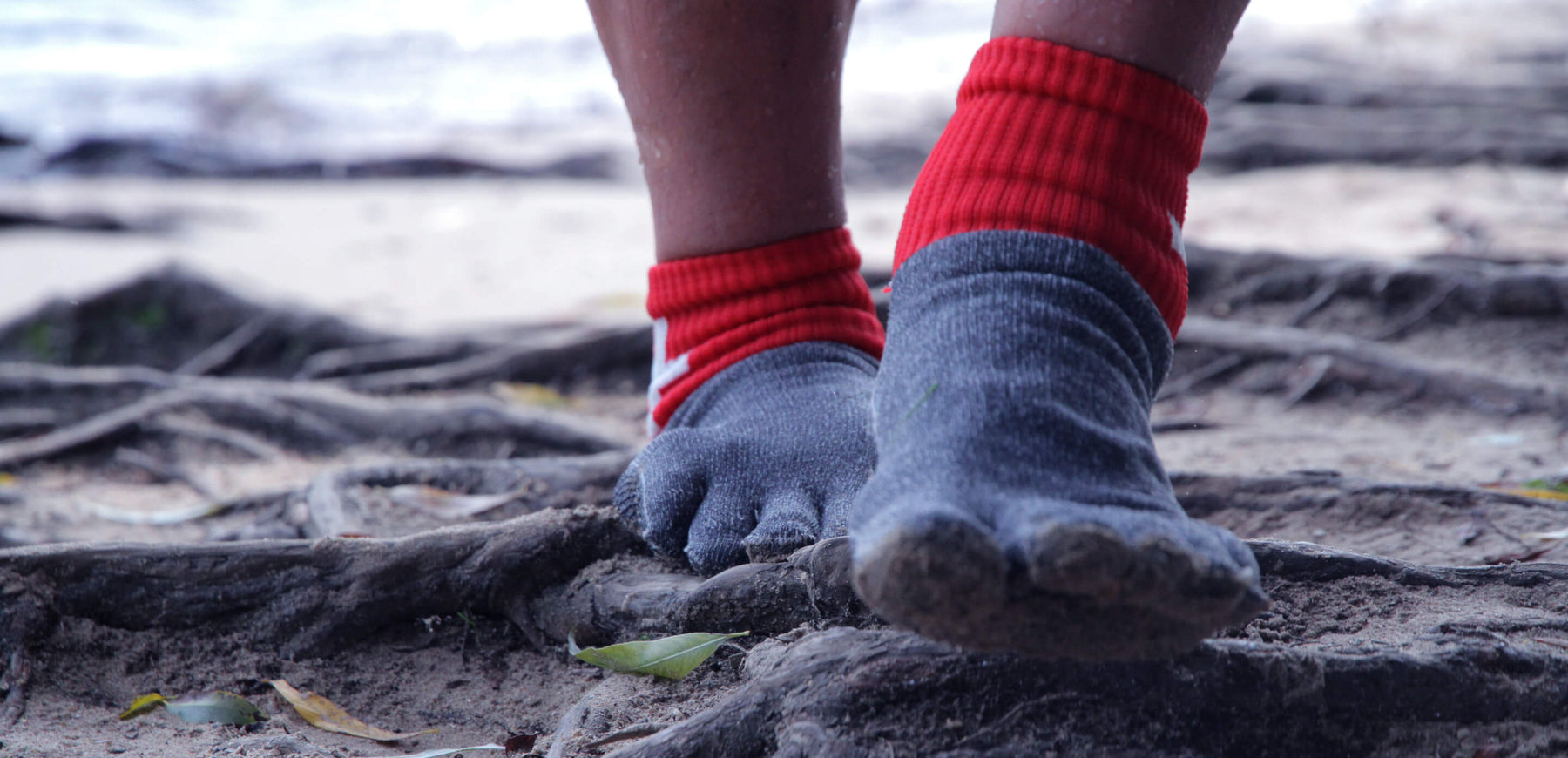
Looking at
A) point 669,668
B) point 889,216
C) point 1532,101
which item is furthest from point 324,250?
point 1532,101

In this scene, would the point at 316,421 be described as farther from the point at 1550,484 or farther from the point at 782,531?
the point at 1550,484

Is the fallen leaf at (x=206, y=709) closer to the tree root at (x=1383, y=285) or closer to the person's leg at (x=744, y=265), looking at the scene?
the person's leg at (x=744, y=265)

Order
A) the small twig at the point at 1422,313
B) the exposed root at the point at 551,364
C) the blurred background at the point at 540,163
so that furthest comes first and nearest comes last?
the blurred background at the point at 540,163 < the exposed root at the point at 551,364 < the small twig at the point at 1422,313

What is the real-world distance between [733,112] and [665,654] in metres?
0.76

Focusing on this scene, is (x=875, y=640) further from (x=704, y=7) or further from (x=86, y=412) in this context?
(x=86, y=412)

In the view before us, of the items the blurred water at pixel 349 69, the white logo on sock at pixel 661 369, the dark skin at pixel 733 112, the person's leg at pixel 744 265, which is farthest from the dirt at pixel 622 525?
the blurred water at pixel 349 69

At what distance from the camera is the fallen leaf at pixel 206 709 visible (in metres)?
1.24

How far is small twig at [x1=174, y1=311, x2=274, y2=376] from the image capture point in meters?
3.64

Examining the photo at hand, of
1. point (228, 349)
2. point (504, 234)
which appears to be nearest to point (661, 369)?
point (228, 349)

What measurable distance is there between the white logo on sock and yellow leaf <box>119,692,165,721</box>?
75cm

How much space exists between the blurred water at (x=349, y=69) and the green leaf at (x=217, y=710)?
707 cm

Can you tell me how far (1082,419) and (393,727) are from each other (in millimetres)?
847

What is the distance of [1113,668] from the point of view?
996 millimetres

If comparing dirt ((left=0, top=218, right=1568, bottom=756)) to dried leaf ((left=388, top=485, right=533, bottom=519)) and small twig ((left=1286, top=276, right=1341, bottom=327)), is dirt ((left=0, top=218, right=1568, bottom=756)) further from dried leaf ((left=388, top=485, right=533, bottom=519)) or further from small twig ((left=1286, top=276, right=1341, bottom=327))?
small twig ((left=1286, top=276, right=1341, bottom=327))
